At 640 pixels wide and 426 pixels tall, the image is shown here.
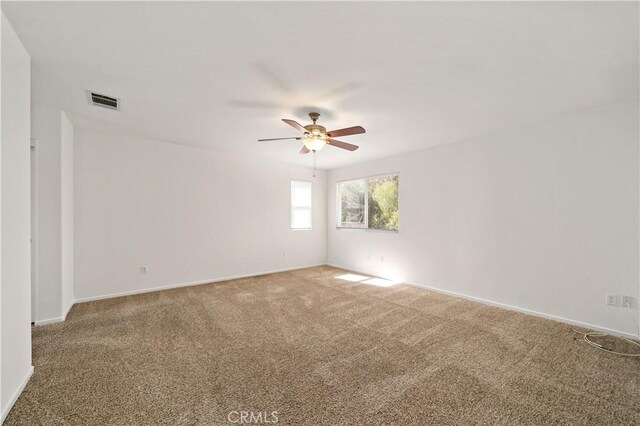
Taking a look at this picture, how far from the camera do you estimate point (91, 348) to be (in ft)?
7.79

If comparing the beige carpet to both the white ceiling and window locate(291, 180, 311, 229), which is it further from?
window locate(291, 180, 311, 229)

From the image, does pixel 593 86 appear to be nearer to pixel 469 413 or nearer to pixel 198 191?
pixel 469 413

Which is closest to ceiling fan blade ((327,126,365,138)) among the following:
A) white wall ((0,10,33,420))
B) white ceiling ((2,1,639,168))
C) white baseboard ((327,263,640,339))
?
white ceiling ((2,1,639,168))

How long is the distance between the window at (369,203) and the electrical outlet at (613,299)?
284cm

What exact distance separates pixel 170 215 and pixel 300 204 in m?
2.72

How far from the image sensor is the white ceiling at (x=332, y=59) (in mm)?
1562

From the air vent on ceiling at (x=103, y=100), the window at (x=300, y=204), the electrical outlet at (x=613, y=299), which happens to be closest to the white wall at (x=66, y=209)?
the air vent on ceiling at (x=103, y=100)

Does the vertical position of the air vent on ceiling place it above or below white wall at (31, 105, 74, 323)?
above

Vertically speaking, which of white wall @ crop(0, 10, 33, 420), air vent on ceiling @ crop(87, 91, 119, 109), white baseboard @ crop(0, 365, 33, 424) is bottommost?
white baseboard @ crop(0, 365, 33, 424)

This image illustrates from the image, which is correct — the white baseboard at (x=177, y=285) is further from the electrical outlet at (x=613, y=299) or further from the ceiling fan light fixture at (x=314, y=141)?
the electrical outlet at (x=613, y=299)

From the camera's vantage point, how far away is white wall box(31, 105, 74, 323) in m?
2.89

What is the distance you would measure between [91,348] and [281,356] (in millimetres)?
1774

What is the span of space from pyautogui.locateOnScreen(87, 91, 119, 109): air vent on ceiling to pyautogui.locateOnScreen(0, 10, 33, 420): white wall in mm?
722

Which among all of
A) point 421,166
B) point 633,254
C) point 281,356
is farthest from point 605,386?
point 421,166
